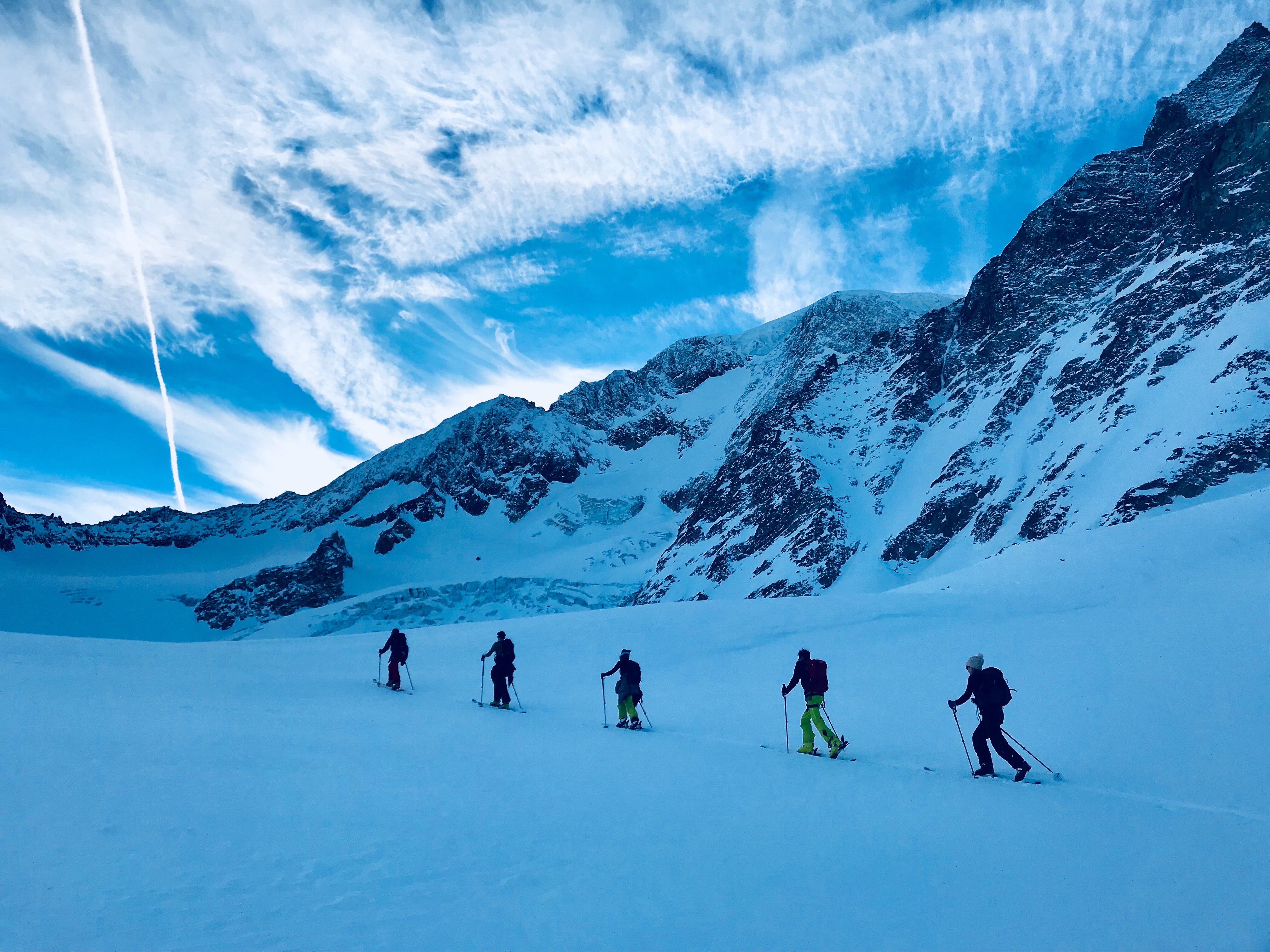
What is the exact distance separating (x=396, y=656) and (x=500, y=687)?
3751 millimetres

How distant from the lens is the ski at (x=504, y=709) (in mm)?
13789

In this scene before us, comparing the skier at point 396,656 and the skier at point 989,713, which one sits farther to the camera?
the skier at point 396,656

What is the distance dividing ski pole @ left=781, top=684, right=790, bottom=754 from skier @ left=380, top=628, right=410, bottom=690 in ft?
29.3

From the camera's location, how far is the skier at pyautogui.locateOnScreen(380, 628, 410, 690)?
16.3m

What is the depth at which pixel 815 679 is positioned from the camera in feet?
33.0

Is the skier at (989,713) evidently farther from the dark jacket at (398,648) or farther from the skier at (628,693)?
the dark jacket at (398,648)

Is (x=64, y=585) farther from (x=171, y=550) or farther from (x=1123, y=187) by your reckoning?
(x=1123, y=187)

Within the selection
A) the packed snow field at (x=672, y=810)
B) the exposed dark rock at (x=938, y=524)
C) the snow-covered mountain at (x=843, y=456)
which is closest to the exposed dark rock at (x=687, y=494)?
the snow-covered mountain at (x=843, y=456)

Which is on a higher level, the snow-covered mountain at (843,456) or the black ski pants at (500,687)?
the snow-covered mountain at (843,456)

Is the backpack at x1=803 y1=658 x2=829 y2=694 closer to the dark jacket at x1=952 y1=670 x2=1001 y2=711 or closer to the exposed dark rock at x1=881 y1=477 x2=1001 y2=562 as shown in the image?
the dark jacket at x1=952 y1=670 x2=1001 y2=711

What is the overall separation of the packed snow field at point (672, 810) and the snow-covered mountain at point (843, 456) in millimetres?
35894

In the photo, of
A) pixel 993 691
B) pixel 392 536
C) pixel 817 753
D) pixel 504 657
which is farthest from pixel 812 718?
pixel 392 536

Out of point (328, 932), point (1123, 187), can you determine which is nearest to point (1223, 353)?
point (1123, 187)

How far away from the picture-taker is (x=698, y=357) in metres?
175
